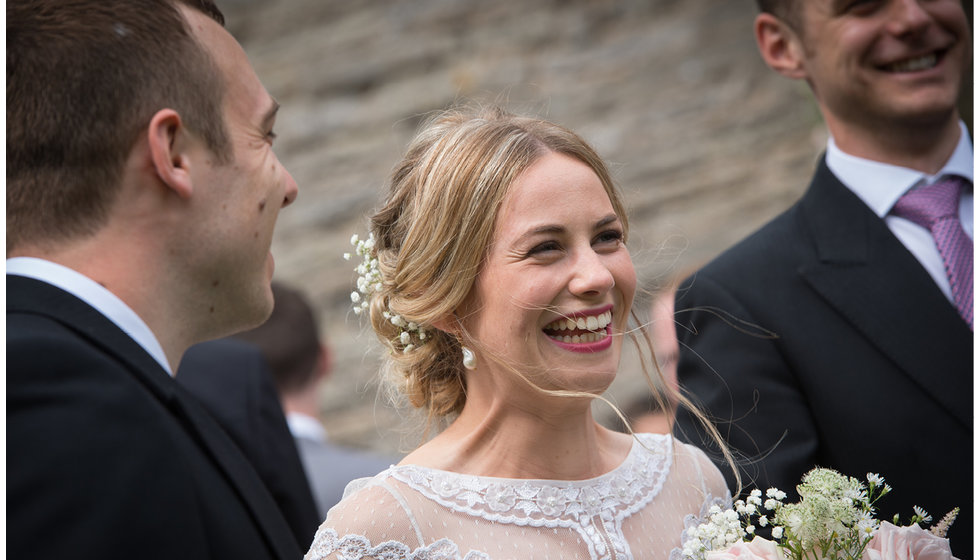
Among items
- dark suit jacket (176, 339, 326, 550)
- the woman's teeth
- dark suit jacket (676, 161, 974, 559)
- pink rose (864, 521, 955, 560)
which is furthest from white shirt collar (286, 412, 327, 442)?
pink rose (864, 521, 955, 560)

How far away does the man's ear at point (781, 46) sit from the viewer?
3348 millimetres

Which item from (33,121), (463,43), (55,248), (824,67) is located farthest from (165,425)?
(463,43)

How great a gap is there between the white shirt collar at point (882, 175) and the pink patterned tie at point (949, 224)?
0.03 m

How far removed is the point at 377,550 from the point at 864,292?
167 cm

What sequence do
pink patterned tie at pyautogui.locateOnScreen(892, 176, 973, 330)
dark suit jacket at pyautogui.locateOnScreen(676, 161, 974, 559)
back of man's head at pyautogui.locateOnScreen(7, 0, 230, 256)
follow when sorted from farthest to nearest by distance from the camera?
pink patterned tie at pyautogui.locateOnScreen(892, 176, 973, 330), dark suit jacket at pyautogui.locateOnScreen(676, 161, 974, 559), back of man's head at pyautogui.locateOnScreen(7, 0, 230, 256)

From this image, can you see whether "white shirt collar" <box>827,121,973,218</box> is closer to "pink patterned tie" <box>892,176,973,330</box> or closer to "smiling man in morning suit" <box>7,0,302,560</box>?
"pink patterned tie" <box>892,176,973,330</box>

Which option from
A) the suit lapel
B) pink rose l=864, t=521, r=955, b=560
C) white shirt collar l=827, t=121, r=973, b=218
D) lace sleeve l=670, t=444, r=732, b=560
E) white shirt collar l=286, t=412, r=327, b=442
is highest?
white shirt collar l=827, t=121, r=973, b=218

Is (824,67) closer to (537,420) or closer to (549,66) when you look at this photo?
(537,420)

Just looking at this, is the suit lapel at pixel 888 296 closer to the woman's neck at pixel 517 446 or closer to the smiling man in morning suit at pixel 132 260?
the woman's neck at pixel 517 446

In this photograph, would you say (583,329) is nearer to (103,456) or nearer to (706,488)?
(706,488)

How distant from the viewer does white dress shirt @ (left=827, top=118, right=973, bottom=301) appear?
3086 millimetres

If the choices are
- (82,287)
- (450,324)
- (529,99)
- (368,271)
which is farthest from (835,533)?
(529,99)

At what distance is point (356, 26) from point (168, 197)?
6940mm

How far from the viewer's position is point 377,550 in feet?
7.20
